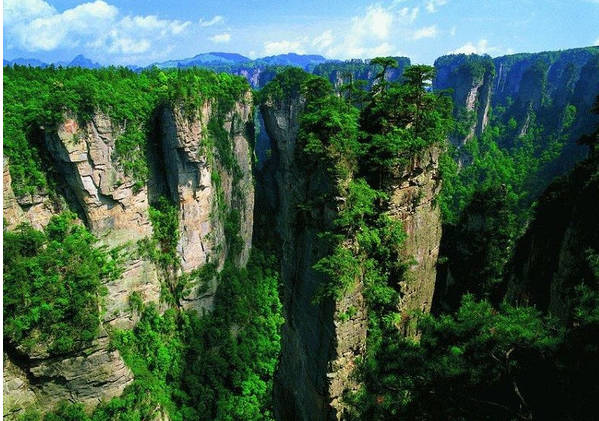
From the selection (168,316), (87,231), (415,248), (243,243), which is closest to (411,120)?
(415,248)

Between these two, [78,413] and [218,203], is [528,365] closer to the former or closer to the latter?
[78,413]

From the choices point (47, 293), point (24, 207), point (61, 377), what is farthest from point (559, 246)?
point (24, 207)

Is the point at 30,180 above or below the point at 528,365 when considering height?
above

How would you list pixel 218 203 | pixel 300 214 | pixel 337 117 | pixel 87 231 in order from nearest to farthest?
pixel 337 117 < pixel 300 214 < pixel 87 231 < pixel 218 203

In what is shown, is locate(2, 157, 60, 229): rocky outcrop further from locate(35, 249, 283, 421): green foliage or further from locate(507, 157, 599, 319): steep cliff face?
locate(507, 157, 599, 319): steep cliff face

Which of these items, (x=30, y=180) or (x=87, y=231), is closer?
(x=30, y=180)

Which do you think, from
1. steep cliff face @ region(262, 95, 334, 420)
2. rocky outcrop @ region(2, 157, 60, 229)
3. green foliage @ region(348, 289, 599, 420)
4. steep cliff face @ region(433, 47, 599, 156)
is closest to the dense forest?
green foliage @ region(348, 289, 599, 420)

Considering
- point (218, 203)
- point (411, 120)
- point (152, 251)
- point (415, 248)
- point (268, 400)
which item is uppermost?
point (411, 120)
